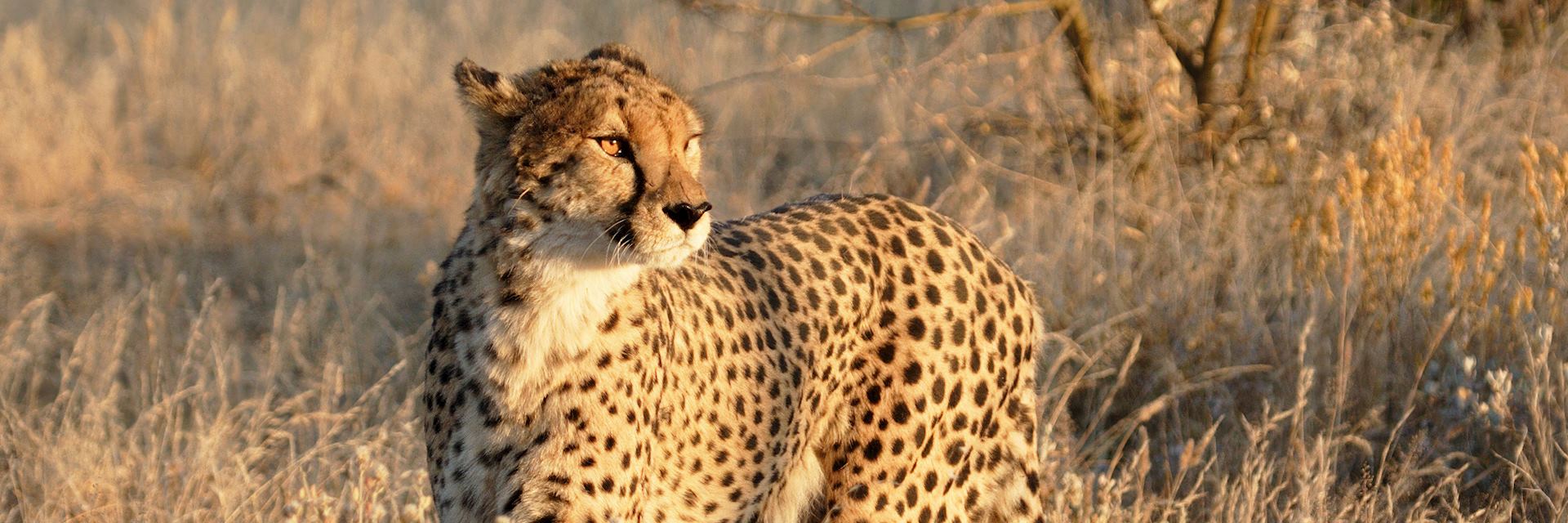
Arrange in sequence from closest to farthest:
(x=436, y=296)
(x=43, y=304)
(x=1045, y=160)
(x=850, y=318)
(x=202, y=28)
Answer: (x=436, y=296), (x=850, y=318), (x=43, y=304), (x=1045, y=160), (x=202, y=28)

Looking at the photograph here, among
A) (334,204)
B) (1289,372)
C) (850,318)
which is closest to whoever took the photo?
(850,318)

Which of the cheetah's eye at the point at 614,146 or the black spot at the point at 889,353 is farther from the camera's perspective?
the black spot at the point at 889,353

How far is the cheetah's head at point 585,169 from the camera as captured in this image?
243 centimetres

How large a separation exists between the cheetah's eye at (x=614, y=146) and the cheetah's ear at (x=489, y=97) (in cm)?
15

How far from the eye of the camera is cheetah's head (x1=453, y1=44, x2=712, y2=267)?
2432 mm

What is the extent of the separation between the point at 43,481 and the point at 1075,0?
10.2 feet

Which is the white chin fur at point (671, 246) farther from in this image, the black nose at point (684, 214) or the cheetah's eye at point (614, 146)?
the cheetah's eye at point (614, 146)

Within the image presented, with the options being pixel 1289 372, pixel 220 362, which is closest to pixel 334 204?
pixel 220 362

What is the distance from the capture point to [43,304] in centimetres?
494

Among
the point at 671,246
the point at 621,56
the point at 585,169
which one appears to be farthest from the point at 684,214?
the point at 621,56

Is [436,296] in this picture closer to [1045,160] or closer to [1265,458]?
[1265,458]

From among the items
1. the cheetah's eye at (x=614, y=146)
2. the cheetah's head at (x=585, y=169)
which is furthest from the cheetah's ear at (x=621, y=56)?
the cheetah's eye at (x=614, y=146)

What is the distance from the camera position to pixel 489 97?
8.44ft

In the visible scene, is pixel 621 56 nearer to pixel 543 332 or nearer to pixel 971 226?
pixel 543 332
